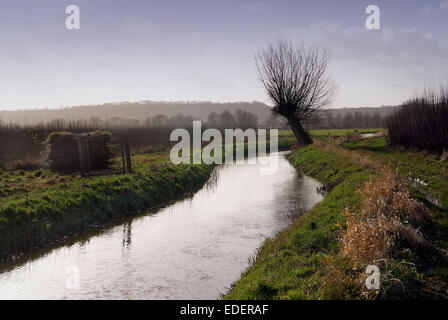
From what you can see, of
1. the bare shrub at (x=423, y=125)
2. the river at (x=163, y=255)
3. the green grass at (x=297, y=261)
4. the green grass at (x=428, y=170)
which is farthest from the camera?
the bare shrub at (x=423, y=125)

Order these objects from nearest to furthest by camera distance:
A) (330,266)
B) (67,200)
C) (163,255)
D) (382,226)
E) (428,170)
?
1. (330,266)
2. (382,226)
3. (163,255)
4. (67,200)
5. (428,170)

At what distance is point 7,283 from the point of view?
863 cm

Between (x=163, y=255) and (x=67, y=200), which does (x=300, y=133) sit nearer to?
(x=67, y=200)

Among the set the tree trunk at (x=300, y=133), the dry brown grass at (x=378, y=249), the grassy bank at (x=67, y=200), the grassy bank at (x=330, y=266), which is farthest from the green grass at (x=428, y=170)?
the tree trunk at (x=300, y=133)

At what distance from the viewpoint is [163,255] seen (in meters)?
10.4

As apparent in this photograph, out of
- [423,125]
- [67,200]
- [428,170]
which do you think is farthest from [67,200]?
[423,125]

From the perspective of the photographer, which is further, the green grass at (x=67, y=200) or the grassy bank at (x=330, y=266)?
the green grass at (x=67, y=200)

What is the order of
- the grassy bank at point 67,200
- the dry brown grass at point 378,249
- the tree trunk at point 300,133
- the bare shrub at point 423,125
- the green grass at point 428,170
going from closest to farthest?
the dry brown grass at point 378,249 → the grassy bank at point 67,200 → the green grass at point 428,170 → the bare shrub at point 423,125 → the tree trunk at point 300,133

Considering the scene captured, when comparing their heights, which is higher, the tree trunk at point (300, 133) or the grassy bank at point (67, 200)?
the tree trunk at point (300, 133)

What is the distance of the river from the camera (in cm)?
820

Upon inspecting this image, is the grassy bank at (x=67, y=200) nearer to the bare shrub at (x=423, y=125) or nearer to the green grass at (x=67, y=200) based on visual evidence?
the green grass at (x=67, y=200)

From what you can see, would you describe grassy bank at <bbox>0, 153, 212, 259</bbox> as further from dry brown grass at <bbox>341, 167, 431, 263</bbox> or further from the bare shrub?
the bare shrub

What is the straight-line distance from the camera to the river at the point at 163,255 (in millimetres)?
8195

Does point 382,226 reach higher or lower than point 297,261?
higher
